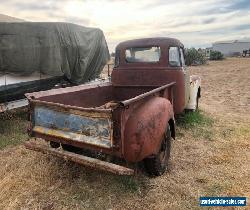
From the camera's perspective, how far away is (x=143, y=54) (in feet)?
22.9

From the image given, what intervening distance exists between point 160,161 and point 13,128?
4179 millimetres

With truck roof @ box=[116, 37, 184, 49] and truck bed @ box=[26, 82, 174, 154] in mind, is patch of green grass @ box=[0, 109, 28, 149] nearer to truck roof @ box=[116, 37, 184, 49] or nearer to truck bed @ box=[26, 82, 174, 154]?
truck bed @ box=[26, 82, 174, 154]

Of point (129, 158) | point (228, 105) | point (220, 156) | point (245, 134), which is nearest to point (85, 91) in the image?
point (129, 158)

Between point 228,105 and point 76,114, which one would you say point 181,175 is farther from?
point 228,105

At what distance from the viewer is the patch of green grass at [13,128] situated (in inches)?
268

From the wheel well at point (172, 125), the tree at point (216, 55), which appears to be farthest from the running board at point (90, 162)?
the tree at point (216, 55)

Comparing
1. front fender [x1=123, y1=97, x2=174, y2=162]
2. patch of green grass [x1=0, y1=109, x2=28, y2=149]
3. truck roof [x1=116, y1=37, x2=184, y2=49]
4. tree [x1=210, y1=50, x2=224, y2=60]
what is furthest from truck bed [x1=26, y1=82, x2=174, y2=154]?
tree [x1=210, y1=50, x2=224, y2=60]

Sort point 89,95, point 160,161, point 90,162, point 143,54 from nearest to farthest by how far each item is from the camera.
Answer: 1. point 90,162
2. point 160,161
3. point 89,95
4. point 143,54

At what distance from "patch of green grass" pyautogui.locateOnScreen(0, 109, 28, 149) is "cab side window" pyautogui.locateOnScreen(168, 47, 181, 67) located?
11.5 ft

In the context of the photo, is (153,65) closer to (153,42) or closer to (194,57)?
(153,42)

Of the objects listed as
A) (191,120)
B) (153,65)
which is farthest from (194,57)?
(153,65)

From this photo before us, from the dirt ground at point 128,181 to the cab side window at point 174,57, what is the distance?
162 cm

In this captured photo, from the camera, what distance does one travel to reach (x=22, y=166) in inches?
217

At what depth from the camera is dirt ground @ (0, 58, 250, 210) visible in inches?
172
